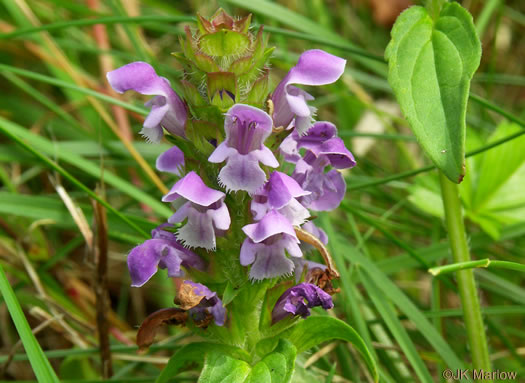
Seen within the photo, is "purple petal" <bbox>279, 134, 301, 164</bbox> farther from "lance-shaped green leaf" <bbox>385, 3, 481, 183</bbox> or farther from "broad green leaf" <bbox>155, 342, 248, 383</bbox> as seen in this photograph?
"broad green leaf" <bbox>155, 342, 248, 383</bbox>

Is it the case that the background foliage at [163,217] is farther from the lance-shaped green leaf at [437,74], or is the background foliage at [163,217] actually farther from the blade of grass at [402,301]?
the lance-shaped green leaf at [437,74]

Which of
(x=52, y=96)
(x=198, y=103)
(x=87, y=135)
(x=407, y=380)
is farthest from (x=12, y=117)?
(x=407, y=380)

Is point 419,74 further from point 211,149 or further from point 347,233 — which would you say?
point 347,233

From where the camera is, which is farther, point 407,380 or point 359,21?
point 359,21

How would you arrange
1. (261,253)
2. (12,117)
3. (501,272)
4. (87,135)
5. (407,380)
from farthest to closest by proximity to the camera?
1. (12,117)
2. (87,135)
3. (501,272)
4. (407,380)
5. (261,253)

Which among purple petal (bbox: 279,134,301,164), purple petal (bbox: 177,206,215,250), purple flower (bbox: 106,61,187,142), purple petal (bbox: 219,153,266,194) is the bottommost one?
purple petal (bbox: 177,206,215,250)

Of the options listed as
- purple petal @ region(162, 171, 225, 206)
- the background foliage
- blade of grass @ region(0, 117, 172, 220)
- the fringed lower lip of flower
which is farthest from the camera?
blade of grass @ region(0, 117, 172, 220)

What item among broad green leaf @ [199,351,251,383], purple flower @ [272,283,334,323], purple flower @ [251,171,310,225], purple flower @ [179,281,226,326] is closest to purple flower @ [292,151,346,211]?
purple flower @ [251,171,310,225]

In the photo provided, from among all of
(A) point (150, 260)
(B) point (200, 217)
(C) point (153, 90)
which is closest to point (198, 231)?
(B) point (200, 217)
